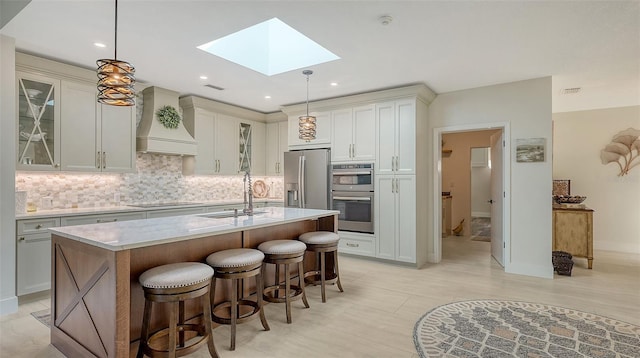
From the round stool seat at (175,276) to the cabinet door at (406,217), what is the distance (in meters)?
3.22

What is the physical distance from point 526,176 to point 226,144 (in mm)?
4805

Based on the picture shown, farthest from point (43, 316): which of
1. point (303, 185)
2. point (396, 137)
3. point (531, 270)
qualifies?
point (531, 270)

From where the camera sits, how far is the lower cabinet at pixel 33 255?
3.23m

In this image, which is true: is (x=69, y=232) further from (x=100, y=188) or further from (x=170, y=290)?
(x=100, y=188)

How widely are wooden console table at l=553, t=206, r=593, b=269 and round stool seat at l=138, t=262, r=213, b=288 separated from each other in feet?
17.2

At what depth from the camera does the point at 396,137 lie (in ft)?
15.9

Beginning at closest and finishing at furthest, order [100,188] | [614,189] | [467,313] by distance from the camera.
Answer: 1. [467,313]
2. [100,188]
3. [614,189]

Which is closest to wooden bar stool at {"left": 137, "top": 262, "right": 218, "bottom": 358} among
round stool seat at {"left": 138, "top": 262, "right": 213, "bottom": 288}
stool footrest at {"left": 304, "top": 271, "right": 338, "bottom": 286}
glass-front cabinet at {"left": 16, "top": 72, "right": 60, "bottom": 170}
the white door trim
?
round stool seat at {"left": 138, "top": 262, "right": 213, "bottom": 288}

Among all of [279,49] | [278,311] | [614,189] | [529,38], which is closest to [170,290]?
[278,311]

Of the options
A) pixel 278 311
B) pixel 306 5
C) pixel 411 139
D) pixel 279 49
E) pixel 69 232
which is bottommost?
pixel 278 311

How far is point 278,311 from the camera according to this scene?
3.11m

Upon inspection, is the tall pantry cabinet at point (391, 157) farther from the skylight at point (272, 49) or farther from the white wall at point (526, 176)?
the skylight at point (272, 49)

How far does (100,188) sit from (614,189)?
8.57 m

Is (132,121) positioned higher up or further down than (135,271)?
higher up
